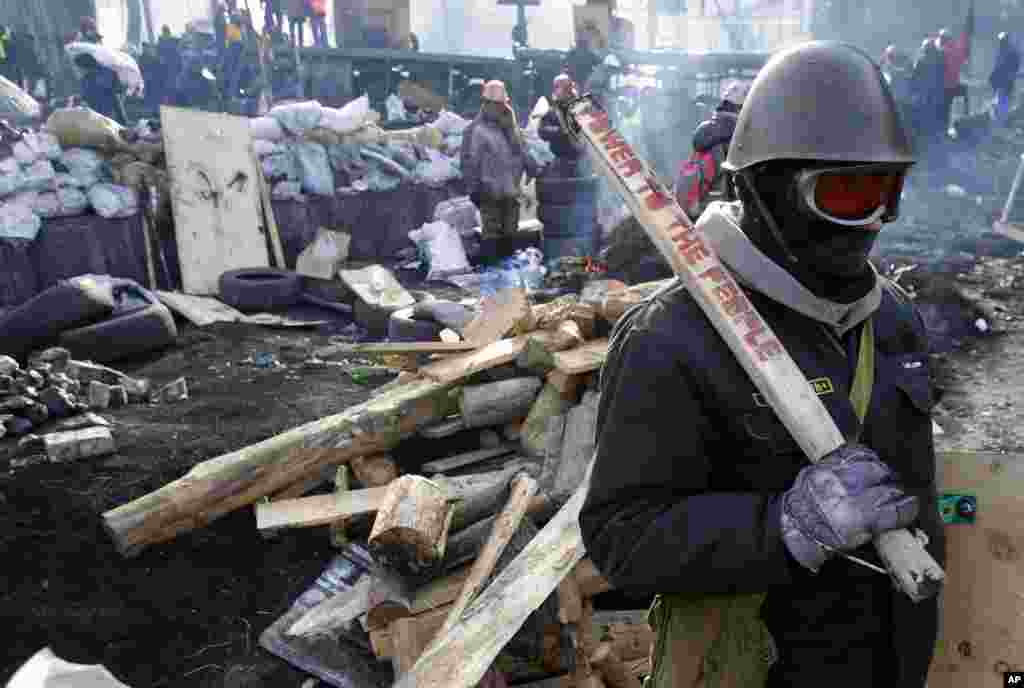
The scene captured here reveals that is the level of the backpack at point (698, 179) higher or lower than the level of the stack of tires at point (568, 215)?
higher

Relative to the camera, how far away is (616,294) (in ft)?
17.6

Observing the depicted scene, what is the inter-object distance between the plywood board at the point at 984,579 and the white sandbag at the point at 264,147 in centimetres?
1003

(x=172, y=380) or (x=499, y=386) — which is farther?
(x=172, y=380)

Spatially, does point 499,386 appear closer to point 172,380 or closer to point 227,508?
point 227,508

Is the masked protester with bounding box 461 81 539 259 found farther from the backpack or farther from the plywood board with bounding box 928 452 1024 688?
the plywood board with bounding box 928 452 1024 688

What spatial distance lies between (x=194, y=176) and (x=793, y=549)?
9952 millimetres

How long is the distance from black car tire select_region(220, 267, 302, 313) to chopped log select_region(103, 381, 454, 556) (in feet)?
17.0

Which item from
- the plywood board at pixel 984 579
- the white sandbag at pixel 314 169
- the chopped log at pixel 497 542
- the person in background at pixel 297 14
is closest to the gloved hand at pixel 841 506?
the plywood board at pixel 984 579

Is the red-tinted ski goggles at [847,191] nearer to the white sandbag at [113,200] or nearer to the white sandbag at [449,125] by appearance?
the white sandbag at [113,200]

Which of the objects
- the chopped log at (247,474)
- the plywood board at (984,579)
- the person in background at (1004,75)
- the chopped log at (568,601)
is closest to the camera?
the plywood board at (984,579)

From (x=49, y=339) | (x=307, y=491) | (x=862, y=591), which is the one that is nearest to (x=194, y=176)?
(x=49, y=339)

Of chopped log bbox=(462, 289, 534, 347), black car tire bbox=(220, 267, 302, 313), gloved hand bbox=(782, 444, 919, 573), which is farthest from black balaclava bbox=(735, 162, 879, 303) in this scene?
black car tire bbox=(220, 267, 302, 313)

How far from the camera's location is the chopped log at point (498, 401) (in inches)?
196

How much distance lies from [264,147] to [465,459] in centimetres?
734
